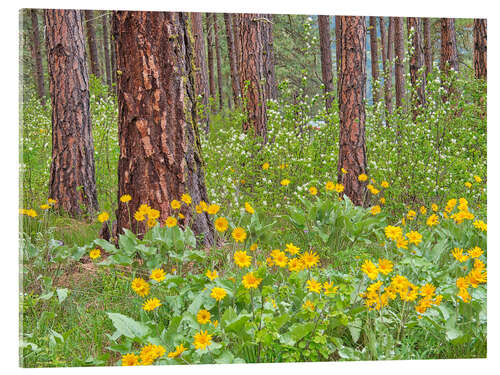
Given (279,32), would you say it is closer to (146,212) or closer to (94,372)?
(146,212)

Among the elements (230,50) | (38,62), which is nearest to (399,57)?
(230,50)

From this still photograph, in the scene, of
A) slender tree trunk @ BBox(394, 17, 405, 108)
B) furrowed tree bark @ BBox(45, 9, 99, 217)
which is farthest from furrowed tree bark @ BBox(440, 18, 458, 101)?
furrowed tree bark @ BBox(45, 9, 99, 217)

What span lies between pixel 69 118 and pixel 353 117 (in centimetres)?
257

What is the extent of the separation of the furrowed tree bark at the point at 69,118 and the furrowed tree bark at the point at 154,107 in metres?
1.10

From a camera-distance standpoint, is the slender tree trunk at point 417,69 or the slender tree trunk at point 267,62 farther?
the slender tree trunk at point 267,62

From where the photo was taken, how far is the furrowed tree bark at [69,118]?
4.06m

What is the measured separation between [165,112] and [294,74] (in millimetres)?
9530

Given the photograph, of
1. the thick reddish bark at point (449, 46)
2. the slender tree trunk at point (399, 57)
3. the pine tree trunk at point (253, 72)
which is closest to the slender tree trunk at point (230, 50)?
the slender tree trunk at point (399, 57)

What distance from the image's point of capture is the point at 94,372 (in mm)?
2268

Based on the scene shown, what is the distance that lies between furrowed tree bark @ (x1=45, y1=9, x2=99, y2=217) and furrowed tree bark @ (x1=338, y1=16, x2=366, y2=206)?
7.61 feet

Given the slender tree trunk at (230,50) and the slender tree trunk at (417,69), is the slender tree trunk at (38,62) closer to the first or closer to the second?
the slender tree trunk at (230,50)

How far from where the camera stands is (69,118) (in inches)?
165
